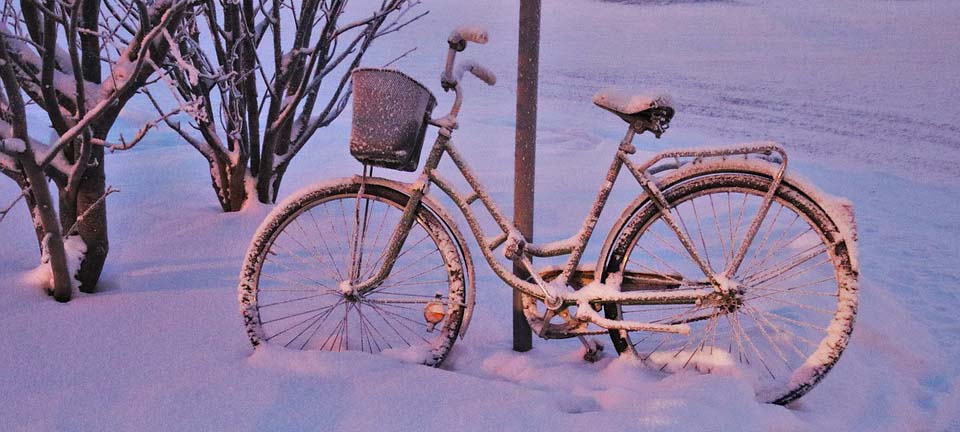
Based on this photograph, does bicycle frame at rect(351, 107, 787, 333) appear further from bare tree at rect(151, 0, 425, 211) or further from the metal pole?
bare tree at rect(151, 0, 425, 211)

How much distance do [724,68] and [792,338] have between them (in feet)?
10.0

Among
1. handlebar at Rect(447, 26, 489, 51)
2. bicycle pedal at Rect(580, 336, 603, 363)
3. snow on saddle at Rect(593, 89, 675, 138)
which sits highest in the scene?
handlebar at Rect(447, 26, 489, 51)

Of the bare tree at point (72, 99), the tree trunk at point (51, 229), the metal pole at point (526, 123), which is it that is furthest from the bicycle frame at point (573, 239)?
the tree trunk at point (51, 229)

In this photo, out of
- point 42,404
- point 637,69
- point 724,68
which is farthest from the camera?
point 637,69

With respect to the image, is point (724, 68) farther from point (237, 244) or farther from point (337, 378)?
point (337, 378)

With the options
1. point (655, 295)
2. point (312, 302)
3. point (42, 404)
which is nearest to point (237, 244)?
point (312, 302)

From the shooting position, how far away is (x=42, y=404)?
5.99ft

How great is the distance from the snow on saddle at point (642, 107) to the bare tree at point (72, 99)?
52.4 inches

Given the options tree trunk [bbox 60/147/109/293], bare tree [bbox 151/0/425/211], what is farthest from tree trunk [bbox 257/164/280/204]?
tree trunk [bbox 60/147/109/293]

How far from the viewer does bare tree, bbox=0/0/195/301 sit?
208cm

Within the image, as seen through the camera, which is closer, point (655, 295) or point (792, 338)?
point (655, 295)

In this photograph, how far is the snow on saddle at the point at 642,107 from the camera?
73.9 inches

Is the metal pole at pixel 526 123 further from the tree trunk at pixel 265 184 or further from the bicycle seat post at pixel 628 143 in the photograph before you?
the tree trunk at pixel 265 184

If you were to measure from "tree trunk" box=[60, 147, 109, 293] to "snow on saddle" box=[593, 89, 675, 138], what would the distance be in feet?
5.97
